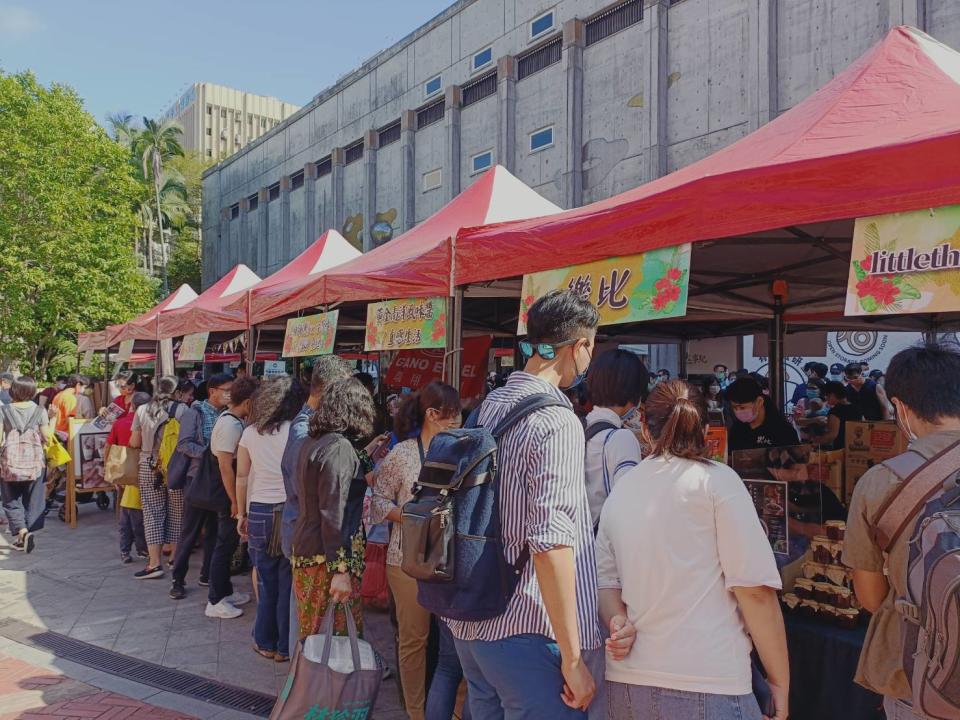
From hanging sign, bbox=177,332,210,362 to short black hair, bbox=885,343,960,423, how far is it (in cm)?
748

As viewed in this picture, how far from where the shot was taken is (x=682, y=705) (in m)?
1.75

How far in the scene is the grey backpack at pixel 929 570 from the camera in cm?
150

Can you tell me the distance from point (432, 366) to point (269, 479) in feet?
10.7

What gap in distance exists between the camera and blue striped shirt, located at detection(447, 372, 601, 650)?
1759mm

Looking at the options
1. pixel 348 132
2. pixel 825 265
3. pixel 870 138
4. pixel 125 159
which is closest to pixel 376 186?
pixel 348 132

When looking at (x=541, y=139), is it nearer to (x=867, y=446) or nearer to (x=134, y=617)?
(x=867, y=446)

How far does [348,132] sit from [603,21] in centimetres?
1330

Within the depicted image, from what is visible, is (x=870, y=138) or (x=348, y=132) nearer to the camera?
(x=870, y=138)

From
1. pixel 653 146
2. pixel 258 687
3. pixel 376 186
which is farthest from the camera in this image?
pixel 376 186

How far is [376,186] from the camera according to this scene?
87.8 feet

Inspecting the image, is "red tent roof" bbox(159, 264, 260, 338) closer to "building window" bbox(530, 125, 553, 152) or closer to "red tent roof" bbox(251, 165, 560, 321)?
"red tent roof" bbox(251, 165, 560, 321)

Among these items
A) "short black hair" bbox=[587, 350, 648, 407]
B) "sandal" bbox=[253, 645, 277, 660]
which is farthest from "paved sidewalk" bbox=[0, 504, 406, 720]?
"short black hair" bbox=[587, 350, 648, 407]

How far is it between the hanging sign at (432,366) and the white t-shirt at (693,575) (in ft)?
16.3

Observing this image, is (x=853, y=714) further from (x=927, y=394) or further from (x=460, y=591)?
(x=460, y=591)
